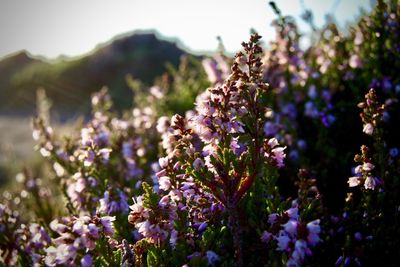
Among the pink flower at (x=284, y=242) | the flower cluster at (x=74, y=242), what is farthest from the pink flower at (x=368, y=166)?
the flower cluster at (x=74, y=242)

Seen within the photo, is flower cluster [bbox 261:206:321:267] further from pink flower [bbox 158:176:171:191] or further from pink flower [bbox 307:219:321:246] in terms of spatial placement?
pink flower [bbox 158:176:171:191]

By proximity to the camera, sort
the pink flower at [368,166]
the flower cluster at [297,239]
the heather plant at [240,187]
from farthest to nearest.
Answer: the pink flower at [368,166] < the heather plant at [240,187] < the flower cluster at [297,239]

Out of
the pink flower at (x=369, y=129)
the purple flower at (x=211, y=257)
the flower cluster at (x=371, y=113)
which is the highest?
the flower cluster at (x=371, y=113)

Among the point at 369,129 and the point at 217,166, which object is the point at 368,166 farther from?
the point at 217,166

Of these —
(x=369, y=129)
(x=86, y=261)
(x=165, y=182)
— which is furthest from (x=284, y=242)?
(x=369, y=129)

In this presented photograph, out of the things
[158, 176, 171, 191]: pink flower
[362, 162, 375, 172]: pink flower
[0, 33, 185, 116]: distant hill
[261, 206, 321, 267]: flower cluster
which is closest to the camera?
[261, 206, 321, 267]: flower cluster

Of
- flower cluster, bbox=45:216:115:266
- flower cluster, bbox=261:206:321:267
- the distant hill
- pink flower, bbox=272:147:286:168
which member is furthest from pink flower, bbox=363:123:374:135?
the distant hill

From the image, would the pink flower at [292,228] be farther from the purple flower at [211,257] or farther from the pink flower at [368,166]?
the pink flower at [368,166]

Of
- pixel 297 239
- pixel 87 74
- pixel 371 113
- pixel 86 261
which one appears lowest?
pixel 86 261

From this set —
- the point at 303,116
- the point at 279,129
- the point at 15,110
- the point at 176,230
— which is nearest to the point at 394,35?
the point at 303,116
